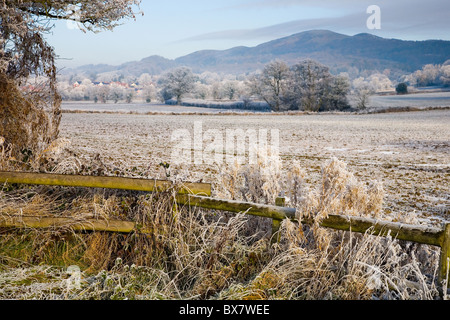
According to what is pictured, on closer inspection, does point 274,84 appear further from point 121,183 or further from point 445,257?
point 445,257

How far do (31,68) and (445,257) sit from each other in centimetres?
828

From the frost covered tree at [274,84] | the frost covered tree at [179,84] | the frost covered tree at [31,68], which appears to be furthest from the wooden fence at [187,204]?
the frost covered tree at [179,84]

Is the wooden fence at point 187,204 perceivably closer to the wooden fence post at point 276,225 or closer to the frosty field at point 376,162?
the wooden fence post at point 276,225

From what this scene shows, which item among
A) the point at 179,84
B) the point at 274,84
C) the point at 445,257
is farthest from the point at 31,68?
the point at 179,84

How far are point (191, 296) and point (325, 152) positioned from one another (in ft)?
53.5

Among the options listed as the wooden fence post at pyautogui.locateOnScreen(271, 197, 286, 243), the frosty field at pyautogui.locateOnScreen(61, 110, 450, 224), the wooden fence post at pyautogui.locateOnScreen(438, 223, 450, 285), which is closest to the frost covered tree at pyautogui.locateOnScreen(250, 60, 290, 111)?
the frosty field at pyautogui.locateOnScreen(61, 110, 450, 224)

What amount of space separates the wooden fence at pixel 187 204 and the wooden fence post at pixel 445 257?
5.8 inches

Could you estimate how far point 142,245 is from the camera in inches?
182

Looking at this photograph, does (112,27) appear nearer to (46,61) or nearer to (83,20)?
(83,20)

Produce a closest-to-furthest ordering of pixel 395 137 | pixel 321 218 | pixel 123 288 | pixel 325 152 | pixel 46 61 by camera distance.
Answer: pixel 123 288 < pixel 321 218 < pixel 46 61 < pixel 325 152 < pixel 395 137

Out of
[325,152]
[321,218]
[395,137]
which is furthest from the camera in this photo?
[395,137]

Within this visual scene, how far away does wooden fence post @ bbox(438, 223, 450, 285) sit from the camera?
11.5 ft

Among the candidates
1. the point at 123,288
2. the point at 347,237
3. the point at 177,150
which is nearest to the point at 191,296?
the point at 123,288

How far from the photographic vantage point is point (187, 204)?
16.0 feet
